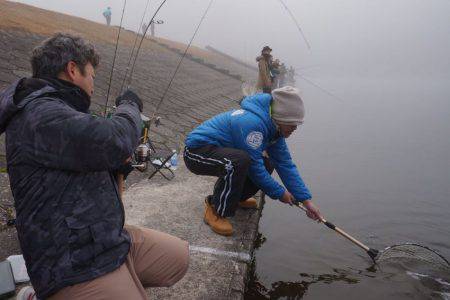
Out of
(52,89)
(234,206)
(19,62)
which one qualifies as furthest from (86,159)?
(19,62)

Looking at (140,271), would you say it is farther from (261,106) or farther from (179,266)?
(261,106)

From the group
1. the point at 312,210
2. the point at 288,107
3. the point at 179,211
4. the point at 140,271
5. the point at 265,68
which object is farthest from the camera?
the point at 265,68

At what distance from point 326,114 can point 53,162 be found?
707 inches

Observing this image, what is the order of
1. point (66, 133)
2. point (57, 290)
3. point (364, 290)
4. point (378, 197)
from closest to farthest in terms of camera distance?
1. point (66, 133)
2. point (57, 290)
3. point (364, 290)
4. point (378, 197)

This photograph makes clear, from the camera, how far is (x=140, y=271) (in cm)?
232

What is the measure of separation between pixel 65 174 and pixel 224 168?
1.97 meters

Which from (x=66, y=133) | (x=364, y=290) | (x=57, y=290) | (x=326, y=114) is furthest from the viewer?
(x=326, y=114)

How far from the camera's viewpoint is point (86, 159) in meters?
1.77

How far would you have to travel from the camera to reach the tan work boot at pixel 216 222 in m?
3.77

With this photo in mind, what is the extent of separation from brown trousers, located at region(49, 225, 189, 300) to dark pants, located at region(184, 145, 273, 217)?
1.15 metres

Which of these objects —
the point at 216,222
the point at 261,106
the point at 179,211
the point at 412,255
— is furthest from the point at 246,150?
the point at 412,255

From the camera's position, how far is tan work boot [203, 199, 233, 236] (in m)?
3.77

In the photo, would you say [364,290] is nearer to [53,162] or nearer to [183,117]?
[53,162]

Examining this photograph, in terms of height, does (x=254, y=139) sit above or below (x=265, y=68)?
below
